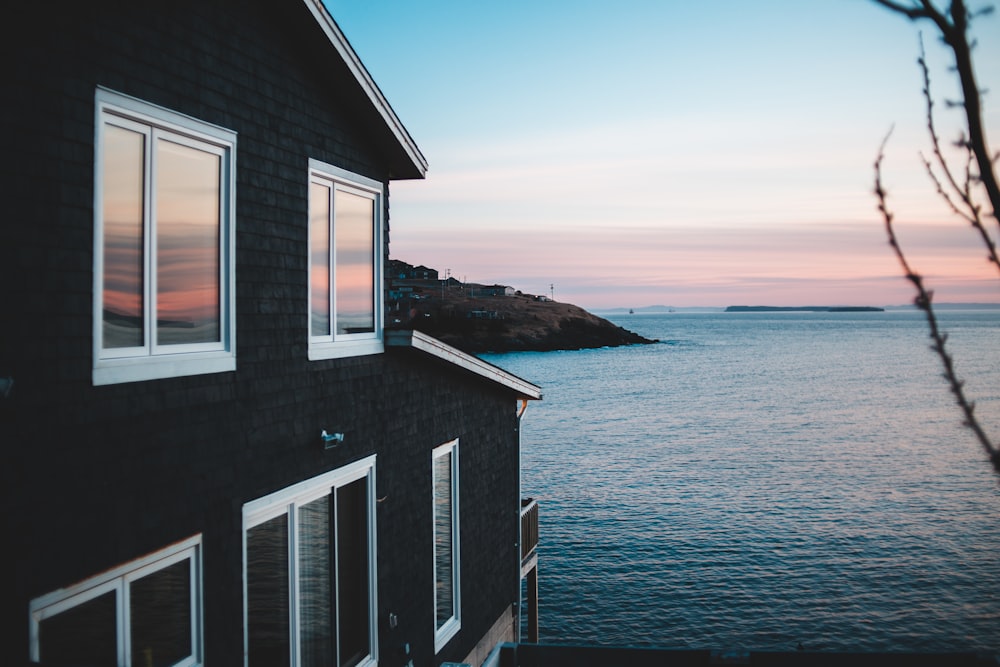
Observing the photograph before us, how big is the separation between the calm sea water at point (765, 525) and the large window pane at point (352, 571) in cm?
554

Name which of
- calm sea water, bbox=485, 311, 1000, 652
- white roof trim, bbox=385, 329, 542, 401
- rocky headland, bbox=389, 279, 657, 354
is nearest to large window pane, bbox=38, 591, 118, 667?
white roof trim, bbox=385, 329, 542, 401

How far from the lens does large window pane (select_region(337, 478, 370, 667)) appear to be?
799 centimetres

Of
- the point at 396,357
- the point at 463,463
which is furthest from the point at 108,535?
the point at 463,463

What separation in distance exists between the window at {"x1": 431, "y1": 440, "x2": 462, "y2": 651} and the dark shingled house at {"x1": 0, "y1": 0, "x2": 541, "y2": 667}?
25 cm

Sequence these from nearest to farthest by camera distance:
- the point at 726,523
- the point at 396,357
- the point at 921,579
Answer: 1. the point at 396,357
2. the point at 921,579
3. the point at 726,523

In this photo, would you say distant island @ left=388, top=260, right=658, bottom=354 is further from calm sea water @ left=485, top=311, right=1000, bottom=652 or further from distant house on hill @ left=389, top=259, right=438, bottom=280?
calm sea water @ left=485, top=311, right=1000, bottom=652

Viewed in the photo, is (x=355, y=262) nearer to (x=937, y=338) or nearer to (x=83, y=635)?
(x=83, y=635)

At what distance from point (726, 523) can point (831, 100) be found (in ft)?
103

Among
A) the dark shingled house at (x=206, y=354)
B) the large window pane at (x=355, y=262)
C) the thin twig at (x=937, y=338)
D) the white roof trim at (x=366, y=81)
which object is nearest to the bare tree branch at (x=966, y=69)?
the thin twig at (x=937, y=338)

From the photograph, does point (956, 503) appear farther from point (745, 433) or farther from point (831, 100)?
point (831, 100)

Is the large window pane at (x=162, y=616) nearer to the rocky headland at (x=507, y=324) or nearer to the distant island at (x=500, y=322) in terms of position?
the distant island at (x=500, y=322)

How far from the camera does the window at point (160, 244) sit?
16.8 feet

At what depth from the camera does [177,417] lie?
Result: 5645 millimetres

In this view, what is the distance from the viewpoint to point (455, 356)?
10.0 m
